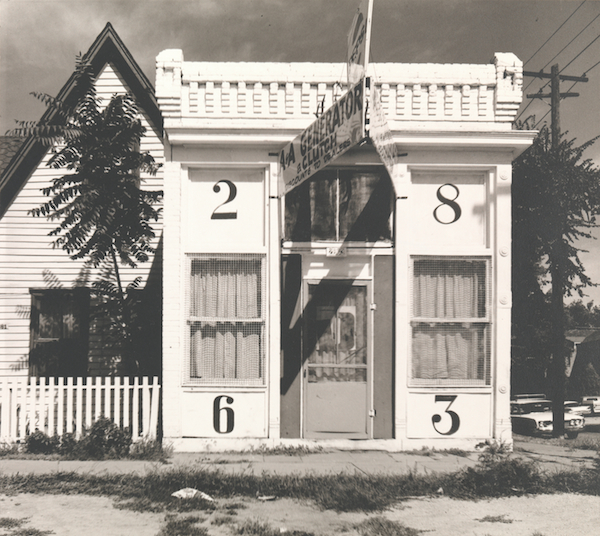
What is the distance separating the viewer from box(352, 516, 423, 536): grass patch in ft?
15.9

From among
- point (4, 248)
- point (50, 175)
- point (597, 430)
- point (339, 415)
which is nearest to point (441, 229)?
point (339, 415)

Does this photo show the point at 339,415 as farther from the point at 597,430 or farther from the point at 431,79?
the point at 597,430

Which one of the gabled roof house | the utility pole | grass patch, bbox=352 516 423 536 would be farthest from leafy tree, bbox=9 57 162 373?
the utility pole

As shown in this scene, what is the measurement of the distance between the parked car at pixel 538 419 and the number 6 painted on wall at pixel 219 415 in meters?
6.29

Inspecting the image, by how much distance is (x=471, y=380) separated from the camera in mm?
7883

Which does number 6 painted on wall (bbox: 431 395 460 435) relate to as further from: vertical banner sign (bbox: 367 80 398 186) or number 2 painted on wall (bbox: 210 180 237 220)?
number 2 painted on wall (bbox: 210 180 237 220)

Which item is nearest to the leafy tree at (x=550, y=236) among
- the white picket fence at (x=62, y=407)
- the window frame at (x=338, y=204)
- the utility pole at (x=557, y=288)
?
the utility pole at (x=557, y=288)

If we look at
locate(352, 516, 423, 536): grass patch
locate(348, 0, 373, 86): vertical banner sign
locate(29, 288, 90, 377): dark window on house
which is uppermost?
locate(348, 0, 373, 86): vertical banner sign

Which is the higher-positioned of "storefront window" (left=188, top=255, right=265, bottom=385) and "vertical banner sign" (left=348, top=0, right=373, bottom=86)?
"vertical banner sign" (left=348, top=0, right=373, bottom=86)

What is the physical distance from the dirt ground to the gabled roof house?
4685 millimetres

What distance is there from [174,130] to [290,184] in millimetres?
2020

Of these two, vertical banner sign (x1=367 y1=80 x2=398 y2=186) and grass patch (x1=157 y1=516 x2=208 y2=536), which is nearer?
grass patch (x1=157 y1=516 x2=208 y2=536)

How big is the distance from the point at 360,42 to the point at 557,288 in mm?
6674

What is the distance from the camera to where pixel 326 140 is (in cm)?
626
